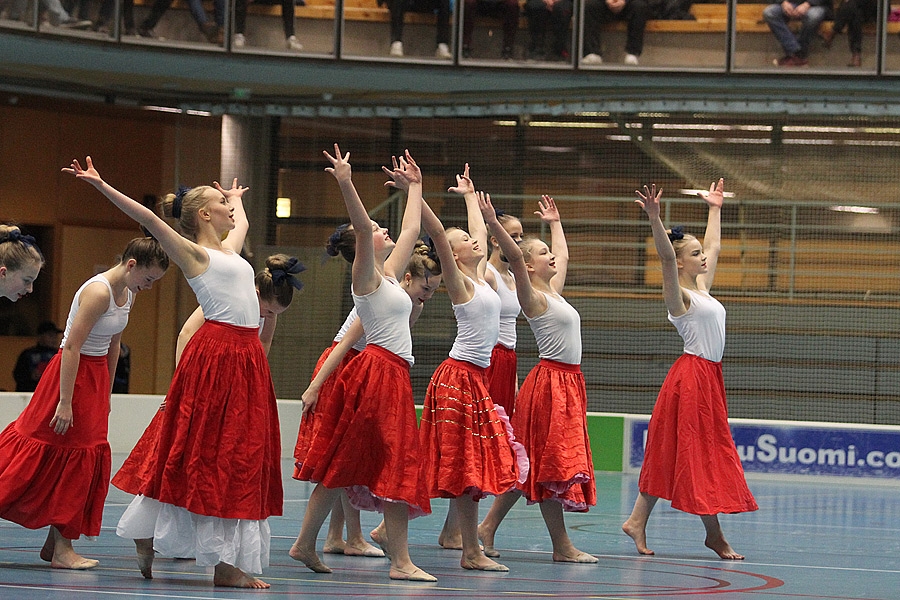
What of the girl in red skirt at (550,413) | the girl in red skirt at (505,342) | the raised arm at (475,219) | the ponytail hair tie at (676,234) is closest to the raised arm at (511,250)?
the girl in red skirt at (550,413)

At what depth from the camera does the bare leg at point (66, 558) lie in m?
4.54

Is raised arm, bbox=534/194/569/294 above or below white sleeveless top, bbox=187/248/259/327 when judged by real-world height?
above

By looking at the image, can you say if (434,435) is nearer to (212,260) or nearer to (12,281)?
(212,260)

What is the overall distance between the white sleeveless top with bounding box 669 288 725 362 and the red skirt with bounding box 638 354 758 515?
5cm

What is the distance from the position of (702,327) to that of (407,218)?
1942 millimetres

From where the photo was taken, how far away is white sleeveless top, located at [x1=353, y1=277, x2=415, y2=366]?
4.52 metres

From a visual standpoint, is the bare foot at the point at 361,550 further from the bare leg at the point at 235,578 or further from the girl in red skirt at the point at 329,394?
the bare leg at the point at 235,578

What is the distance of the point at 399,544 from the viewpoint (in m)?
4.51

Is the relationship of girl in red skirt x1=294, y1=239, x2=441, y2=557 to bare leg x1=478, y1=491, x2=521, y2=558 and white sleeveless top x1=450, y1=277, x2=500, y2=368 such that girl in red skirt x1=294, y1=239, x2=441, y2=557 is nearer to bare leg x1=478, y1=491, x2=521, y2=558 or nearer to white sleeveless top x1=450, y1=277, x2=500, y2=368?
white sleeveless top x1=450, y1=277, x2=500, y2=368

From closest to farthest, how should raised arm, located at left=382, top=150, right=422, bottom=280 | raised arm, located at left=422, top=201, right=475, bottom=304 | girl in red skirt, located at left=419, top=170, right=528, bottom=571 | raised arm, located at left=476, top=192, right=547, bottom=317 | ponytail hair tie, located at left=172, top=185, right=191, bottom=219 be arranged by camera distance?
ponytail hair tie, located at left=172, top=185, right=191, bottom=219 → raised arm, located at left=382, top=150, right=422, bottom=280 → raised arm, located at left=422, top=201, right=475, bottom=304 → girl in red skirt, located at left=419, top=170, right=528, bottom=571 → raised arm, located at left=476, top=192, right=547, bottom=317

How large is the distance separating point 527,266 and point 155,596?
242 cm

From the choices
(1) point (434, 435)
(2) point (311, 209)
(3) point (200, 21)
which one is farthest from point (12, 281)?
(2) point (311, 209)

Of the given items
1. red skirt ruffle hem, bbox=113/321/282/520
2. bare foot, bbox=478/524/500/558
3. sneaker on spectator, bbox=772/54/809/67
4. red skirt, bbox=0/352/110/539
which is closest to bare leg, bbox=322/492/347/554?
bare foot, bbox=478/524/500/558

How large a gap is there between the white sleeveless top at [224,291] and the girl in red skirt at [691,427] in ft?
7.04
